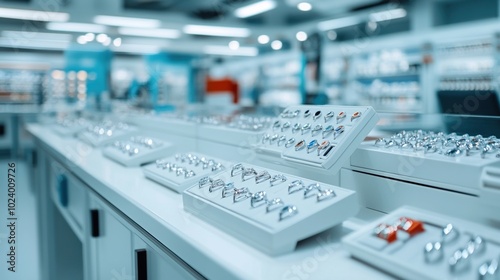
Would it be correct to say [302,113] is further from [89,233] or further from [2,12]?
[2,12]

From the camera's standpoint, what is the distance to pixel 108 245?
1.34 metres

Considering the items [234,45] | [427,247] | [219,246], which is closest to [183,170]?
[219,246]

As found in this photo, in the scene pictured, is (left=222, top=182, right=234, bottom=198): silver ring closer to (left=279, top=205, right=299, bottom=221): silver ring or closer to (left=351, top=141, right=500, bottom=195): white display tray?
(left=279, top=205, right=299, bottom=221): silver ring

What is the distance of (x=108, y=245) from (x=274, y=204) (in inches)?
32.2

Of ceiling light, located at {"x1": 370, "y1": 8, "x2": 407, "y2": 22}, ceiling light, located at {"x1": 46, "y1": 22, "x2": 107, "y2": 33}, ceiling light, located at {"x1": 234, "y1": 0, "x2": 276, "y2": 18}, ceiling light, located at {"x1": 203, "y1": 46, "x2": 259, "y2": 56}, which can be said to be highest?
ceiling light, located at {"x1": 370, "y1": 8, "x2": 407, "y2": 22}

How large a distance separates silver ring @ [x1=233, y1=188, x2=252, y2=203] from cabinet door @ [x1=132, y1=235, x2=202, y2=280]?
167 millimetres

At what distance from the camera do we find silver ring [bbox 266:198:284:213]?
0.70 metres

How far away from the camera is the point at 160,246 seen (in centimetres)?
87

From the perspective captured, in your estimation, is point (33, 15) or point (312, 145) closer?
point (312, 145)

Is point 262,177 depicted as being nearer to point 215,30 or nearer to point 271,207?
point 271,207

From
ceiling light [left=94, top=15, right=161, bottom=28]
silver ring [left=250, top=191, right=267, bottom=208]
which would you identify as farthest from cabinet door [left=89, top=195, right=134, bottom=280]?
ceiling light [left=94, top=15, right=161, bottom=28]

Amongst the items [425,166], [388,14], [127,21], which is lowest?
[425,166]

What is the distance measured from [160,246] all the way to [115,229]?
1.40 feet

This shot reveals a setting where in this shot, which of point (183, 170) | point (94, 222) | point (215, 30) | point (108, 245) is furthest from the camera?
point (215, 30)
